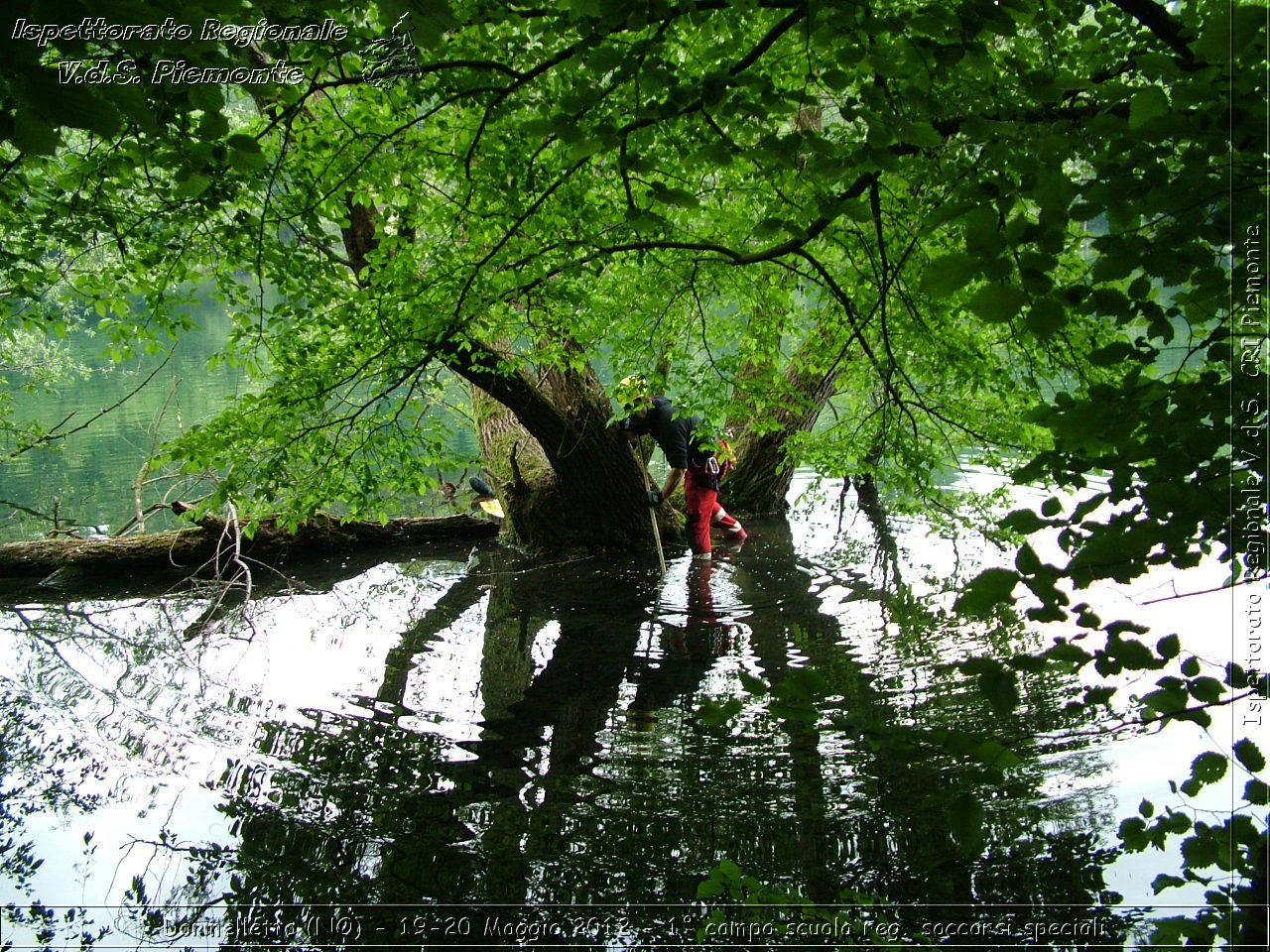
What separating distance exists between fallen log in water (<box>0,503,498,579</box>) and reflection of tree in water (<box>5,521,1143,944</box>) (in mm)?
4472

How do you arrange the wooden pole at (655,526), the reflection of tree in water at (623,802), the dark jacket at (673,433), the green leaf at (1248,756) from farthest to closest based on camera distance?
1. the dark jacket at (673,433)
2. the wooden pole at (655,526)
3. the reflection of tree in water at (623,802)
4. the green leaf at (1248,756)

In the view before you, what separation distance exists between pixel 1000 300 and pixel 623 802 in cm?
315

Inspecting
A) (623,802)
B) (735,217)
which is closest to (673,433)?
(735,217)

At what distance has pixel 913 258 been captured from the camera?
468 centimetres

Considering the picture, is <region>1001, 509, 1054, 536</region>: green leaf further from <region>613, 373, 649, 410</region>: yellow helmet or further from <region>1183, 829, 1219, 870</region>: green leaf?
<region>613, 373, 649, 410</region>: yellow helmet

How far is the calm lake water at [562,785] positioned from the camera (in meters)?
3.22

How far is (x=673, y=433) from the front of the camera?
977 cm

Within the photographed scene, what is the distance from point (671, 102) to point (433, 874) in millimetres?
3064

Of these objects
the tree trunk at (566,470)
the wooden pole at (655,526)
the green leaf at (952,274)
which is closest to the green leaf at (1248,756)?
the green leaf at (952,274)

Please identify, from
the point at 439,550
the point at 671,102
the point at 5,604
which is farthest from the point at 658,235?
the point at 5,604

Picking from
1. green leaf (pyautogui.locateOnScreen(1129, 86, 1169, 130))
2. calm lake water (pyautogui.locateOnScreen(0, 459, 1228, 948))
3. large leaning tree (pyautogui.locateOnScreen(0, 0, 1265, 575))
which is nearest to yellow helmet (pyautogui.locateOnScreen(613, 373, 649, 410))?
large leaning tree (pyautogui.locateOnScreen(0, 0, 1265, 575))

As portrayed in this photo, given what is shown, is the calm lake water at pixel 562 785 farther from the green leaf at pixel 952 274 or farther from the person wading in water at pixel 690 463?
the person wading in water at pixel 690 463

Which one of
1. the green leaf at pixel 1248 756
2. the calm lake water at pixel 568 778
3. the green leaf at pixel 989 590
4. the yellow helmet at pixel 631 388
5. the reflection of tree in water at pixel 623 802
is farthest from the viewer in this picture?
the yellow helmet at pixel 631 388

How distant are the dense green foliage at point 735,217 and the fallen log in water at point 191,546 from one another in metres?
3.83
